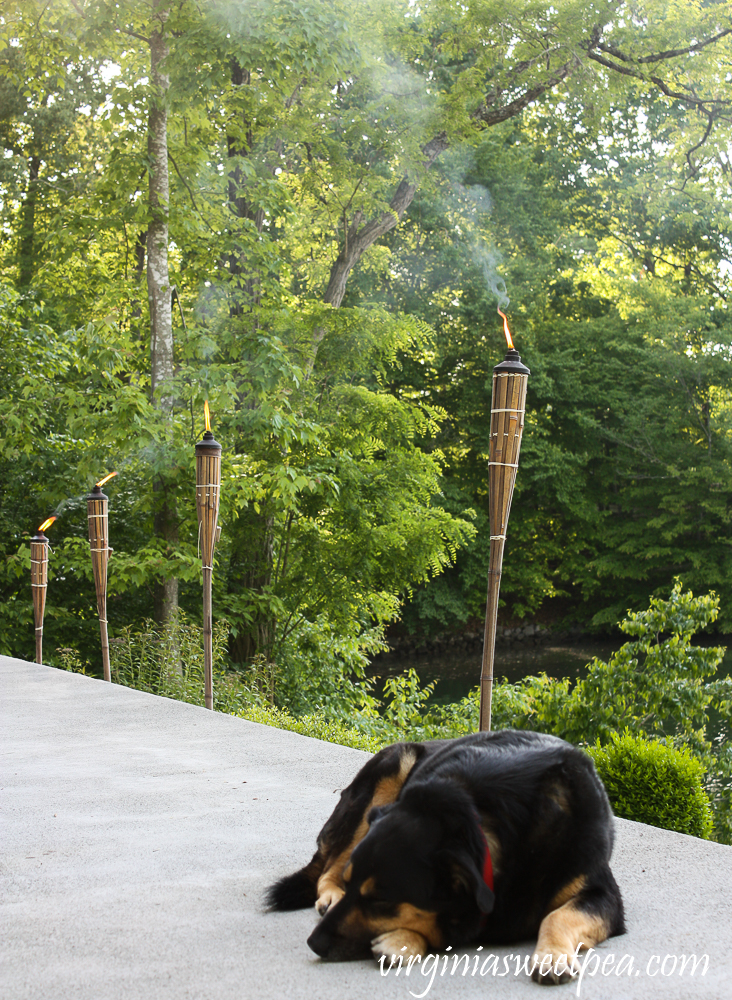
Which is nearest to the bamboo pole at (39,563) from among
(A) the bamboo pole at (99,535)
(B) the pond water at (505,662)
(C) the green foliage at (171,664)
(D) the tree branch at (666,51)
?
(C) the green foliage at (171,664)

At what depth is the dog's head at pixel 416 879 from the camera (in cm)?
162

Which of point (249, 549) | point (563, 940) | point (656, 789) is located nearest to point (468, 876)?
point (563, 940)

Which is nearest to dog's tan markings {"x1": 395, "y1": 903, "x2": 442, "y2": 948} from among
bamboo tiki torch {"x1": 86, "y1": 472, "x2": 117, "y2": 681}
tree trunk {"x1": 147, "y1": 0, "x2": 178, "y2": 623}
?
bamboo tiki torch {"x1": 86, "y1": 472, "x2": 117, "y2": 681}

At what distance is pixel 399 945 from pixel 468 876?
0.24 m

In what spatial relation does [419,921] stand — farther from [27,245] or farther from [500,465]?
[27,245]

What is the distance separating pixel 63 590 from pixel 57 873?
27.3 feet

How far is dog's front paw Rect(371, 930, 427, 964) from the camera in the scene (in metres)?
1.71

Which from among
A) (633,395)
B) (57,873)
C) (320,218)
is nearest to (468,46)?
(320,218)

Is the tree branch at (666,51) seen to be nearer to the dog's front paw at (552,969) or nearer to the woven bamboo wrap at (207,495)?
the woven bamboo wrap at (207,495)

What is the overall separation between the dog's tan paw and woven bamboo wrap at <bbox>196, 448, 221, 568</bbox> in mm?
3974

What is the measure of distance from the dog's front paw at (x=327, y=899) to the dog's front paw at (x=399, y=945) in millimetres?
250

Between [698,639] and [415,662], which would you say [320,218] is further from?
[698,639]

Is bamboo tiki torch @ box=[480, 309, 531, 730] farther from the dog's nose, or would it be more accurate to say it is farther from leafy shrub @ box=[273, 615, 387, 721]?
leafy shrub @ box=[273, 615, 387, 721]

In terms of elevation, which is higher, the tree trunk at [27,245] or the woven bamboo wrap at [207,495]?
the tree trunk at [27,245]
